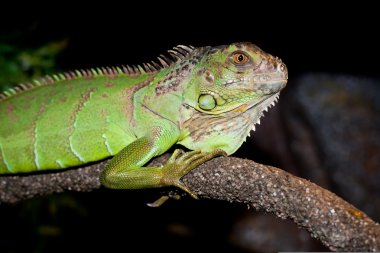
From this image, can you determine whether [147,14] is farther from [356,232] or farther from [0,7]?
[356,232]

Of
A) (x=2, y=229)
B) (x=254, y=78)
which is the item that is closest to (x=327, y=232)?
(x=254, y=78)

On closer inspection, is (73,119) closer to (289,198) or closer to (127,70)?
(127,70)

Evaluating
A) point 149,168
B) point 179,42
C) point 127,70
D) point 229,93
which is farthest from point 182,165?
point 179,42

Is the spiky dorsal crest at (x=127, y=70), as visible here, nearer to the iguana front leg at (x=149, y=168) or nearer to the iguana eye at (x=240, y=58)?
the iguana eye at (x=240, y=58)

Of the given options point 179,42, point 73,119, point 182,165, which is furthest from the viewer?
point 179,42

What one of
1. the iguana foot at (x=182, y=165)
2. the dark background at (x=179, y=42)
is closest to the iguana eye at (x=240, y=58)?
the iguana foot at (x=182, y=165)

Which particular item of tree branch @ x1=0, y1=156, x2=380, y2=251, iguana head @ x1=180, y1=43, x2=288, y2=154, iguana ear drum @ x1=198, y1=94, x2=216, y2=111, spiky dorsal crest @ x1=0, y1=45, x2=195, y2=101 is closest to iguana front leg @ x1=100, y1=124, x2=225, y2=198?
tree branch @ x1=0, y1=156, x2=380, y2=251
